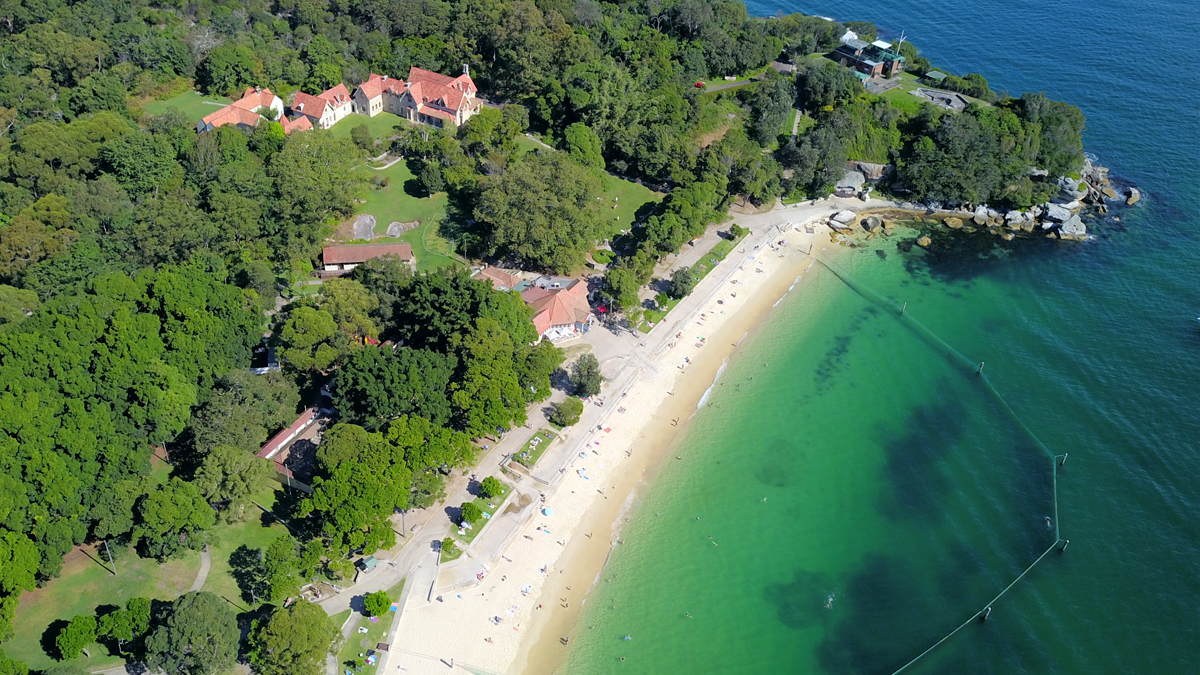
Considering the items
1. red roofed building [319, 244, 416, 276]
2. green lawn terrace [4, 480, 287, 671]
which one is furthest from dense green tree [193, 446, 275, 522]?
red roofed building [319, 244, 416, 276]

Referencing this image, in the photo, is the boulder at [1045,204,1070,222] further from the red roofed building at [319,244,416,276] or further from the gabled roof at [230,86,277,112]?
the gabled roof at [230,86,277,112]

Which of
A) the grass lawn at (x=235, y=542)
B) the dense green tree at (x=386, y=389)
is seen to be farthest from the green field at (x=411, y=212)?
the grass lawn at (x=235, y=542)

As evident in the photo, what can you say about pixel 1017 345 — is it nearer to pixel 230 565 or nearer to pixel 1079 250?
pixel 1079 250

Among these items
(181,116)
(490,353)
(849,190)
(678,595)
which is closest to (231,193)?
(181,116)

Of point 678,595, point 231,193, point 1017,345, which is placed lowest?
point 678,595

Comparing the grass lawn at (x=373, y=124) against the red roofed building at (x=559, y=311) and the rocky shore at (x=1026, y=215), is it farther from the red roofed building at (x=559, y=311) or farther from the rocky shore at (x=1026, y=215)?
the rocky shore at (x=1026, y=215)
